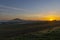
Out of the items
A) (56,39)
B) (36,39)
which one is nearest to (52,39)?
(56,39)

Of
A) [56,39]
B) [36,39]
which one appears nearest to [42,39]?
[36,39]

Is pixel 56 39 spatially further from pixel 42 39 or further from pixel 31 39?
pixel 31 39

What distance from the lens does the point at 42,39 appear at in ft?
55.1

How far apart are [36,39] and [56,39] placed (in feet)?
8.72

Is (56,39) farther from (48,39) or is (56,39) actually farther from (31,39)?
(31,39)

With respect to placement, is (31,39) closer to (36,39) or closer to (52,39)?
(36,39)

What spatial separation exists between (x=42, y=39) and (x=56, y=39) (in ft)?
6.07

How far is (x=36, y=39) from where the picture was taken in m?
17.0

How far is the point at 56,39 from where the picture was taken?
16219 millimetres

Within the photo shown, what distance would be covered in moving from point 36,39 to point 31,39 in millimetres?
679

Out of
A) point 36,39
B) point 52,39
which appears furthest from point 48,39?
point 36,39

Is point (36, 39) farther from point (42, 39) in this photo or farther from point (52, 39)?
point (52, 39)

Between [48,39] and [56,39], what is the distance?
1.03 metres

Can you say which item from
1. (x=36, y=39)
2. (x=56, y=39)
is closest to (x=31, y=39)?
(x=36, y=39)
